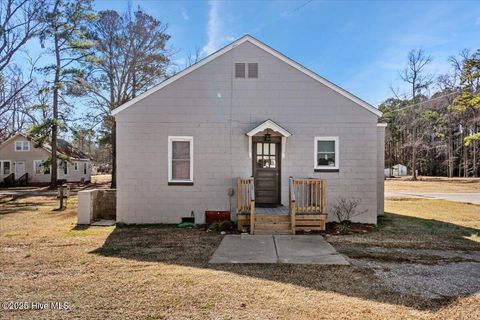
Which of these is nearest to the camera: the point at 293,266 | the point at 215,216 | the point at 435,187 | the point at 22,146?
the point at 293,266

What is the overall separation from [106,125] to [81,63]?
4895 mm

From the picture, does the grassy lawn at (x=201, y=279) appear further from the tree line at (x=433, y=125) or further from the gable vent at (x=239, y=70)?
the tree line at (x=433, y=125)

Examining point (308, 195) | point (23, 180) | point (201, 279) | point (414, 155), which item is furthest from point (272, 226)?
point (414, 155)

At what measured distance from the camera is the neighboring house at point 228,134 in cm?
955

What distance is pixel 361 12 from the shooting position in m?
11.7

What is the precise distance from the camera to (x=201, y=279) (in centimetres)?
482

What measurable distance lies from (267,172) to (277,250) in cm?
356

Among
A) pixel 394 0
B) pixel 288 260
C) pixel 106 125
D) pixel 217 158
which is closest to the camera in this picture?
pixel 288 260

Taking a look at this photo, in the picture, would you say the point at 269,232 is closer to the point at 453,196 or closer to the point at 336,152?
the point at 336,152

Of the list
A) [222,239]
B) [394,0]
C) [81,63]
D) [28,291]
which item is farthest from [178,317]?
[81,63]

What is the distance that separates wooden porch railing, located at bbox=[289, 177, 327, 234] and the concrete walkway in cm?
90

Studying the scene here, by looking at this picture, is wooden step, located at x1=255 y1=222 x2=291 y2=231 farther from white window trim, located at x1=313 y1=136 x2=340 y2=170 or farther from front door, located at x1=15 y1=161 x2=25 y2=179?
front door, located at x1=15 y1=161 x2=25 y2=179

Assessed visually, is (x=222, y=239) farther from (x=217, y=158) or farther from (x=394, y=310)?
(x=394, y=310)

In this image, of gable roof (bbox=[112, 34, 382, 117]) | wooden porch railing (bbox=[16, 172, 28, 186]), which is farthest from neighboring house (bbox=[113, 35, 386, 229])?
wooden porch railing (bbox=[16, 172, 28, 186])
